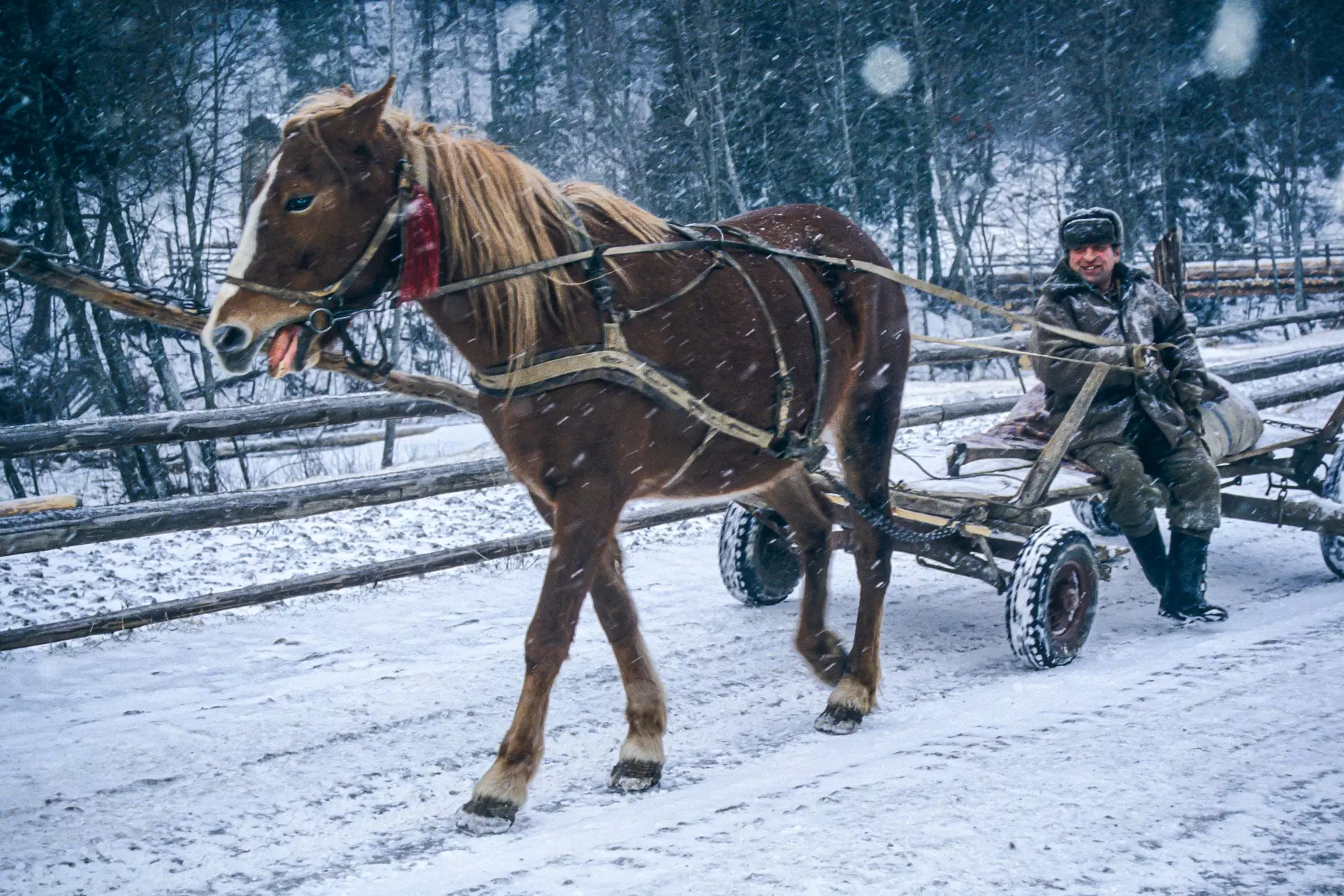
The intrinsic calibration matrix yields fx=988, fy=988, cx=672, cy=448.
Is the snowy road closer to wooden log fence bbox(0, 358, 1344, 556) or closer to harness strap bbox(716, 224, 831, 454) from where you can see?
wooden log fence bbox(0, 358, 1344, 556)

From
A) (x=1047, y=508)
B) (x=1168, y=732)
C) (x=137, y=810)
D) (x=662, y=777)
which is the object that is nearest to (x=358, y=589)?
(x=137, y=810)

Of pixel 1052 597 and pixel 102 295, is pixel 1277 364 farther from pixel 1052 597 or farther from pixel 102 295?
pixel 102 295

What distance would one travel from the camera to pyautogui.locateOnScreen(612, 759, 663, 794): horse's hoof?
10.3 feet

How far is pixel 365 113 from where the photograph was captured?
2.71 m

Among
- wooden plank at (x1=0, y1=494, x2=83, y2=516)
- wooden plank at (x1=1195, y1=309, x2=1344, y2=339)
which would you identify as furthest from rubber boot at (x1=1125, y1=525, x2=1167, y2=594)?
wooden plank at (x1=0, y1=494, x2=83, y2=516)

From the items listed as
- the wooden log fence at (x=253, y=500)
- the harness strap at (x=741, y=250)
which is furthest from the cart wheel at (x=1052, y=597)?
the wooden log fence at (x=253, y=500)

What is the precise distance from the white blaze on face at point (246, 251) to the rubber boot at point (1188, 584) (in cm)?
407

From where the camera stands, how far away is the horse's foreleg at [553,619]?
299 cm

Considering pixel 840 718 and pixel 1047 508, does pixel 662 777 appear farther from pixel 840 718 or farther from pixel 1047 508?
pixel 1047 508

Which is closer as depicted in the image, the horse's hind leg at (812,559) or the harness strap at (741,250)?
the harness strap at (741,250)

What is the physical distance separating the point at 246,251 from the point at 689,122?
17.7 meters

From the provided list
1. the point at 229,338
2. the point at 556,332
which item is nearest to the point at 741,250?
the point at 556,332

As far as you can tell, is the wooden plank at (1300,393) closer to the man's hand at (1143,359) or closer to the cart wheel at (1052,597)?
the man's hand at (1143,359)

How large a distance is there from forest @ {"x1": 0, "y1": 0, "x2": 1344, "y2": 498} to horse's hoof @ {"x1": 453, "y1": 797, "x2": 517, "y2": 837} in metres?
2.76
